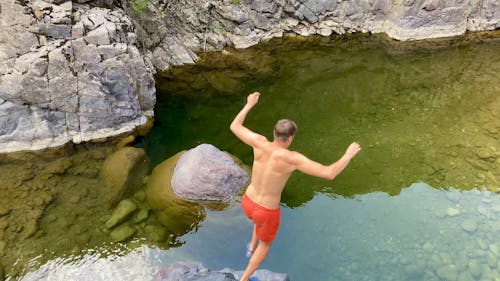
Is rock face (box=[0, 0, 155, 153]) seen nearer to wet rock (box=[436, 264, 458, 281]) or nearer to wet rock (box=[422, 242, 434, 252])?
wet rock (box=[422, 242, 434, 252])

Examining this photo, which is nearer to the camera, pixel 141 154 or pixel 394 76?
pixel 141 154

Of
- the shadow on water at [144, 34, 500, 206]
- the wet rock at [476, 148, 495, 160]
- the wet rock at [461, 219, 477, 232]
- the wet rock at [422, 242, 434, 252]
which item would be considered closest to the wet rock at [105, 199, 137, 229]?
the shadow on water at [144, 34, 500, 206]

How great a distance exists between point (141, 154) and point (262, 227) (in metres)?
4.41

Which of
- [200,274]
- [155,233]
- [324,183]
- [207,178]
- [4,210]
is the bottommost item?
[4,210]

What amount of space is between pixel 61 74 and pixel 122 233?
158 inches

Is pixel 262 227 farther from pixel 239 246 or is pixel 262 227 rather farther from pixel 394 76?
pixel 394 76

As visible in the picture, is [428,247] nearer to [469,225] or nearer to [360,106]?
[469,225]

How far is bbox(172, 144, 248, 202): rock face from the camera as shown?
25.4 feet

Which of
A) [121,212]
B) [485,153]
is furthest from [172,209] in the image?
[485,153]

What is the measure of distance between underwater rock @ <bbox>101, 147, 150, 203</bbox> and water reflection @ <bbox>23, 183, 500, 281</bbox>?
152 centimetres

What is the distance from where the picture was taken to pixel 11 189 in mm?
8148

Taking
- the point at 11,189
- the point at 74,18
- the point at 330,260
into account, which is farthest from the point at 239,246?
the point at 74,18

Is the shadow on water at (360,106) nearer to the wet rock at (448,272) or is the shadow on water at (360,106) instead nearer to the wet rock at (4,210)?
the wet rock at (448,272)

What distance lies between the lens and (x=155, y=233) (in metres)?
7.44
